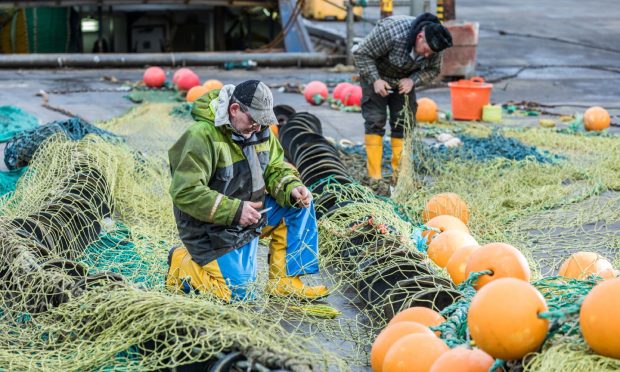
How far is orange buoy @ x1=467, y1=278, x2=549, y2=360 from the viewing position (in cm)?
376

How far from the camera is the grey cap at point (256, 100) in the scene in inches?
207

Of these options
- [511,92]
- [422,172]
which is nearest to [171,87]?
[511,92]

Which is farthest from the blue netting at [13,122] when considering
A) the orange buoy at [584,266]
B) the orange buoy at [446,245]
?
the orange buoy at [584,266]

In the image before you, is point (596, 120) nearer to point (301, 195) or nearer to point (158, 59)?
point (301, 195)

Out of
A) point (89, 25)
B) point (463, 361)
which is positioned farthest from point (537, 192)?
point (89, 25)

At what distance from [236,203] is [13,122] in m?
6.69

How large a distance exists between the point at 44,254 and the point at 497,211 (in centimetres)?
382

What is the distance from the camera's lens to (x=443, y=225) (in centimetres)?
691

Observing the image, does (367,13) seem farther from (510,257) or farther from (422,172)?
(510,257)

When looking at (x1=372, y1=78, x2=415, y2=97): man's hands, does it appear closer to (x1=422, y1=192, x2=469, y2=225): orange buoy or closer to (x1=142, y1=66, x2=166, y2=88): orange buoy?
(x1=422, y1=192, x2=469, y2=225): orange buoy

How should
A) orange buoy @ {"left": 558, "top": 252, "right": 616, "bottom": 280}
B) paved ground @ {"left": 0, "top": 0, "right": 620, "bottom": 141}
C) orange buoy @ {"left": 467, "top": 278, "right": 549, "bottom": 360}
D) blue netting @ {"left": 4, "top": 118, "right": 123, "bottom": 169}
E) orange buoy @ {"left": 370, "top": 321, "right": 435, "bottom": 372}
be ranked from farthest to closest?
paved ground @ {"left": 0, "top": 0, "right": 620, "bottom": 141}, blue netting @ {"left": 4, "top": 118, "right": 123, "bottom": 169}, orange buoy @ {"left": 558, "top": 252, "right": 616, "bottom": 280}, orange buoy @ {"left": 370, "top": 321, "right": 435, "bottom": 372}, orange buoy @ {"left": 467, "top": 278, "right": 549, "bottom": 360}

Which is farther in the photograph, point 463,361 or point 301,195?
point 301,195

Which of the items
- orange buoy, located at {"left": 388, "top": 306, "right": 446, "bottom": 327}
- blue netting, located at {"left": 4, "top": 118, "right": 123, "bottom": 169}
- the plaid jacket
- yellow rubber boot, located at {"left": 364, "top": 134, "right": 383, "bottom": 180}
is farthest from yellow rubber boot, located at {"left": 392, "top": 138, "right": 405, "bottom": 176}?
orange buoy, located at {"left": 388, "top": 306, "right": 446, "bottom": 327}

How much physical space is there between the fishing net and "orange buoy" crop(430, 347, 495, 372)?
19 centimetres
